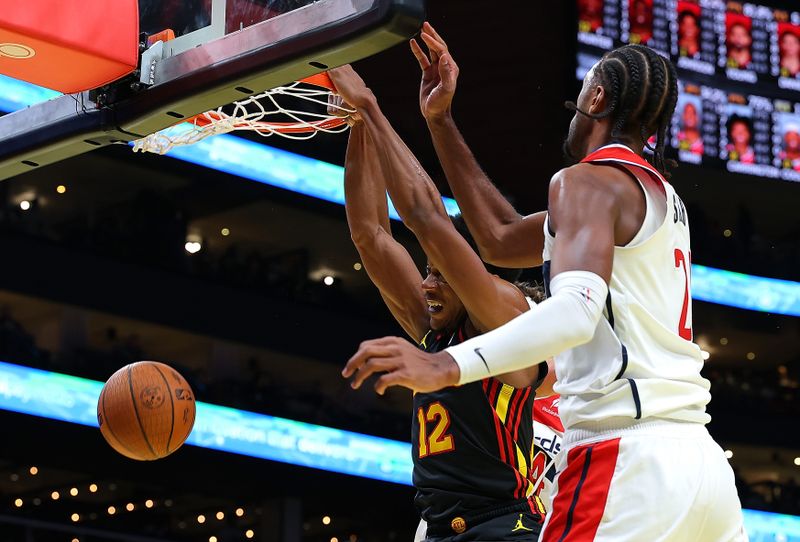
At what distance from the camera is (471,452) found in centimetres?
370

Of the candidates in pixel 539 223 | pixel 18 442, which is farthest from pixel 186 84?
pixel 18 442

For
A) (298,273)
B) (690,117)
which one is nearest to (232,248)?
(298,273)

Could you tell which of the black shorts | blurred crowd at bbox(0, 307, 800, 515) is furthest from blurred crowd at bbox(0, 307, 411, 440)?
the black shorts

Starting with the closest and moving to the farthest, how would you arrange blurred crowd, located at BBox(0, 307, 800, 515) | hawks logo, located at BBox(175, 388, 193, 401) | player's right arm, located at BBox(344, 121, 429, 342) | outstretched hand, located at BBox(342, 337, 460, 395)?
outstretched hand, located at BBox(342, 337, 460, 395) → player's right arm, located at BBox(344, 121, 429, 342) → hawks logo, located at BBox(175, 388, 193, 401) → blurred crowd, located at BBox(0, 307, 800, 515)

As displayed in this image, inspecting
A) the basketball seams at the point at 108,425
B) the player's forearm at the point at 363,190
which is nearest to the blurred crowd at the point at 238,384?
the basketball seams at the point at 108,425

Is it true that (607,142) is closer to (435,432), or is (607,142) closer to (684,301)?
(684,301)

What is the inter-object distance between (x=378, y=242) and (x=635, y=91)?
65.4 inches

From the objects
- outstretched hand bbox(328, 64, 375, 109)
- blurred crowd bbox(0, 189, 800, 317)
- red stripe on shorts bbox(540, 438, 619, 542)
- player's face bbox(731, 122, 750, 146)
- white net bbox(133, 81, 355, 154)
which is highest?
red stripe on shorts bbox(540, 438, 619, 542)

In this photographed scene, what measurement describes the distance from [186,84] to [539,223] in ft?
3.71

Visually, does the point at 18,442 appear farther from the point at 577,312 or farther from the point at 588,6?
the point at 577,312

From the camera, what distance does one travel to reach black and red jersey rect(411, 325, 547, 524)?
3.69 metres

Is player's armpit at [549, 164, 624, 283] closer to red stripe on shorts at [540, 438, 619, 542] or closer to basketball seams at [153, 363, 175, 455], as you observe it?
red stripe on shorts at [540, 438, 619, 542]

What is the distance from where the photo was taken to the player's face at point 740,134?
13.6 m

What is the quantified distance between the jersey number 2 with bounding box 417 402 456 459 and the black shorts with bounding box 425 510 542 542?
24cm
